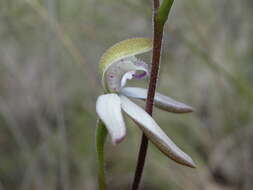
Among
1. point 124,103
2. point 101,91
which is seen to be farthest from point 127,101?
point 101,91

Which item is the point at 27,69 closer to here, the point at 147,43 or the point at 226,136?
the point at 226,136

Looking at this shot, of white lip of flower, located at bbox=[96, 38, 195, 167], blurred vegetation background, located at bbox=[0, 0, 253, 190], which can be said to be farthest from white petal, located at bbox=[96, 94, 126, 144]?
blurred vegetation background, located at bbox=[0, 0, 253, 190]

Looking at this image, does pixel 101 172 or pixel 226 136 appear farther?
pixel 226 136

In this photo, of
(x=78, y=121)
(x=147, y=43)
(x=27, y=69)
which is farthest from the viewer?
→ (x=27, y=69)

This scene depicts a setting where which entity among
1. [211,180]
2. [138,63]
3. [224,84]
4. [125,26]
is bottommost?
[211,180]

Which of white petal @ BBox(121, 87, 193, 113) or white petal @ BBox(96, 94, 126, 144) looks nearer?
white petal @ BBox(96, 94, 126, 144)

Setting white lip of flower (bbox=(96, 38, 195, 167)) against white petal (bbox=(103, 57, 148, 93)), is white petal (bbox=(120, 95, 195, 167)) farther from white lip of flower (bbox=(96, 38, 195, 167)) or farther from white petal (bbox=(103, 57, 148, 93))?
white petal (bbox=(103, 57, 148, 93))

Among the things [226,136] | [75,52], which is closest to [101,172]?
[75,52]
